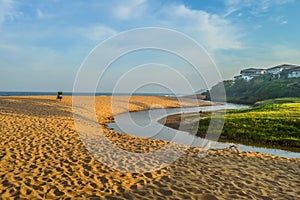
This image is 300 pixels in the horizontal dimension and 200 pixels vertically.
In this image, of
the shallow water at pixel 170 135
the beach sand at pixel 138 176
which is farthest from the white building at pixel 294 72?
the beach sand at pixel 138 176

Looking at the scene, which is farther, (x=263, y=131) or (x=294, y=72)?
(x=294, y=72)

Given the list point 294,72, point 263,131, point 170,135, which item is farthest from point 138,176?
point 294,72

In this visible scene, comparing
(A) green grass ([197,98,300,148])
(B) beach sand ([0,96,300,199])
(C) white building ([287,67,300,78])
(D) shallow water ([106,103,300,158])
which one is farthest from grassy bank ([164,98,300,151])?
(C) white building ([287,67,300,78])

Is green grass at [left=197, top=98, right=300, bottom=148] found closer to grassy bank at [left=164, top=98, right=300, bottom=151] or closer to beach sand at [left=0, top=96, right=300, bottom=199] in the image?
grassy bank at [left=164, top=98, right=300, bottom=151]

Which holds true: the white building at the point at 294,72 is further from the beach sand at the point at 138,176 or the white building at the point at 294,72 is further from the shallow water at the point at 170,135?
the beach sand at the point at 138,176

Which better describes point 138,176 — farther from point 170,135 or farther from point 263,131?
point 263,131

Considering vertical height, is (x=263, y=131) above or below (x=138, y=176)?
above

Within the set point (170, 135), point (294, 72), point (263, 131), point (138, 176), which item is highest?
point (294, 72)

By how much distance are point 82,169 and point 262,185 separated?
5562mm

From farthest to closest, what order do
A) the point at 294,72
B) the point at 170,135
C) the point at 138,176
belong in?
the point at 294,72 → the point at 170,135 → the point at 138,176

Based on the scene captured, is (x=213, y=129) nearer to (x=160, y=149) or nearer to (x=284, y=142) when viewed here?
(x=284, y=142)

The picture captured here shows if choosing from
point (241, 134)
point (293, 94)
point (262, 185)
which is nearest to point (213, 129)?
point (241, 134)

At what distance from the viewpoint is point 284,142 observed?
15.0 m

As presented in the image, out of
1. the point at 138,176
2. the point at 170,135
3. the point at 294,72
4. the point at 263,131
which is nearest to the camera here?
the point at 138,176
